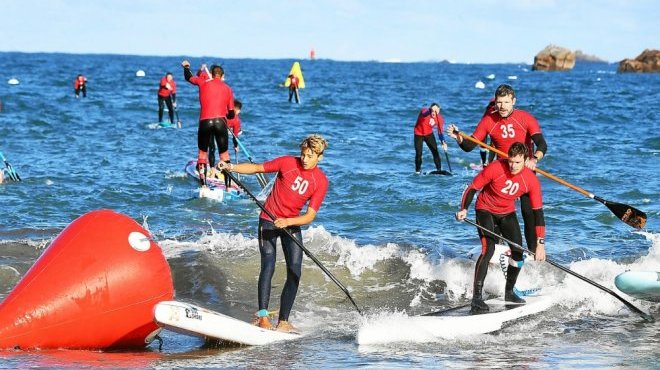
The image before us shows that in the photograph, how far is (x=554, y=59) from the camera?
369 feet

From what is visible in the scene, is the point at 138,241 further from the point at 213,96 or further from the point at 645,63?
the point at 645,63

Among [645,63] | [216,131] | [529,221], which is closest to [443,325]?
[529,221]

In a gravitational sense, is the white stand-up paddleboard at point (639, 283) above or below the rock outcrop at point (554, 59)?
below

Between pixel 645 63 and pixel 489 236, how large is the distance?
100 meters

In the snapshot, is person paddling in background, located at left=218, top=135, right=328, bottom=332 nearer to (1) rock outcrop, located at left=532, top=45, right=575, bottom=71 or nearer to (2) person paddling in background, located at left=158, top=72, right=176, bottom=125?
(2) person paddling in background, located at left=158, top=72, right=176, bottom=125

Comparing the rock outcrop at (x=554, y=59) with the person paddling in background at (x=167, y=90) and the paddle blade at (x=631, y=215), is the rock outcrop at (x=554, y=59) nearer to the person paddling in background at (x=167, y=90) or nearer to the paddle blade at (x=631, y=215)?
the person paddling in background at (x=167, y=90)

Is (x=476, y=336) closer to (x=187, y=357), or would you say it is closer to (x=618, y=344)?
(x=618, y=344)

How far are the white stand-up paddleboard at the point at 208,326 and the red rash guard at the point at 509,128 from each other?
3.11m

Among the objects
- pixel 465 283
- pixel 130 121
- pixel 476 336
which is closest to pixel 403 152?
pixel 130 121

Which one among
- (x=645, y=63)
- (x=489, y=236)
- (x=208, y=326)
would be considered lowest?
(x=208, y=326)

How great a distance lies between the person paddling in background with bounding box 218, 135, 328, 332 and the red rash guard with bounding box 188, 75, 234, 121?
5964 mm

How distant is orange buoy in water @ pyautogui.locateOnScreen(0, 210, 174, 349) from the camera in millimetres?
7887

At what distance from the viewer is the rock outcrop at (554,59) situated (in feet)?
368

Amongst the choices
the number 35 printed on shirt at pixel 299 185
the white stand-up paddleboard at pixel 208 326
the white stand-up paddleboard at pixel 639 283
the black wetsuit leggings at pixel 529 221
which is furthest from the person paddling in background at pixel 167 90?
the white stand-up paddleboard at pixel 208 326
